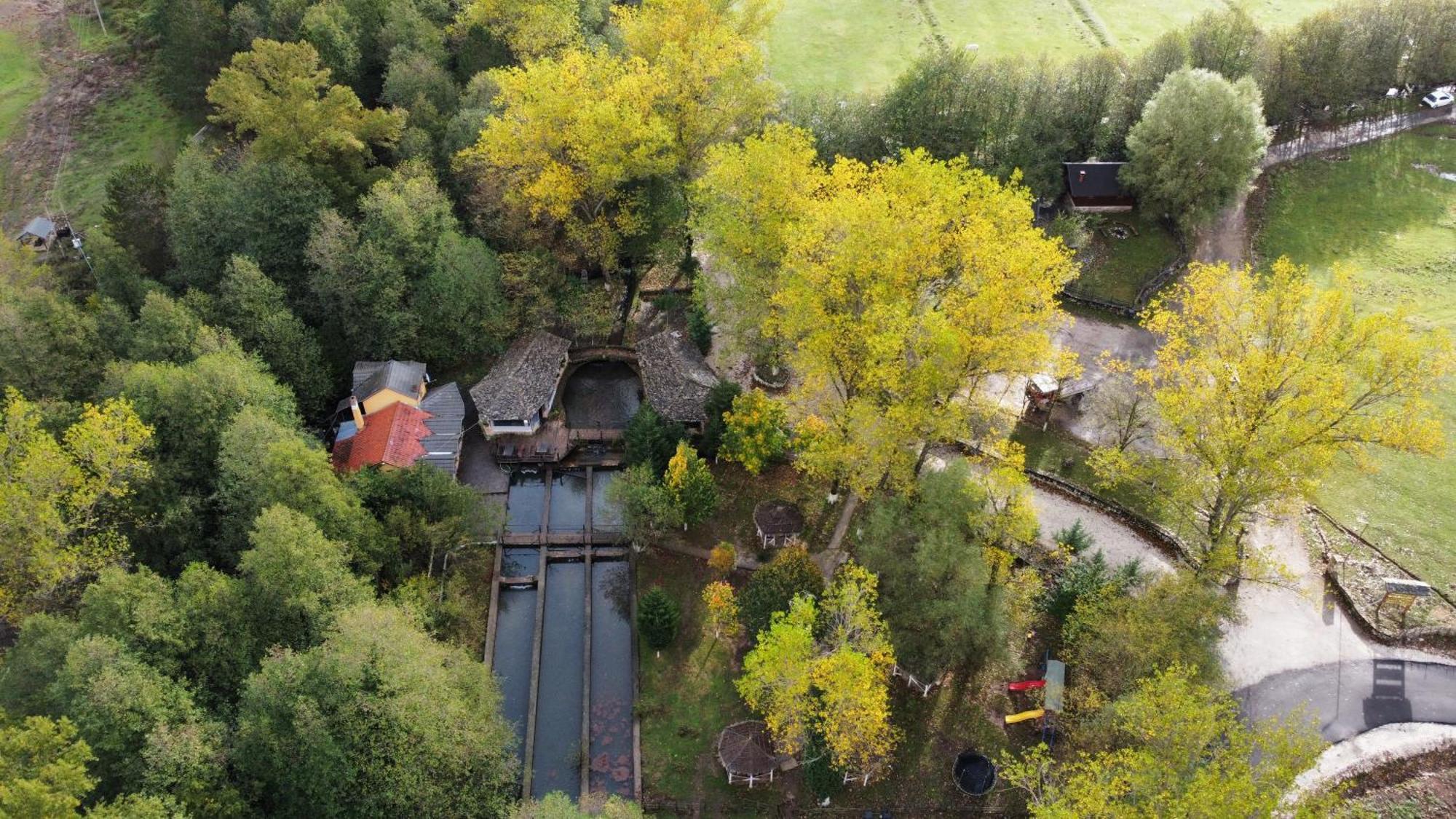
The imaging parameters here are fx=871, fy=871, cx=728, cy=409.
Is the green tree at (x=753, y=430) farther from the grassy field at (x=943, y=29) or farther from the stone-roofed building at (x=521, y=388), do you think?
the grassy field at (x=943, y=29)

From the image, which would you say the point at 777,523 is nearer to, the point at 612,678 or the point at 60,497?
the point at 612,678

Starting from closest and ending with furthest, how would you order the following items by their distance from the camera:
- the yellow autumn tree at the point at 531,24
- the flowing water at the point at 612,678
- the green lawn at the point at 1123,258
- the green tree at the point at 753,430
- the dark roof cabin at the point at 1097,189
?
the flowing water at the point at 612,678 < the green tree at the point at 753,430 < the green lawn at the point at 1123,258 < the dark roof cabin at the point at 1097,189 < the yellow autumn tree at the point at 531,24

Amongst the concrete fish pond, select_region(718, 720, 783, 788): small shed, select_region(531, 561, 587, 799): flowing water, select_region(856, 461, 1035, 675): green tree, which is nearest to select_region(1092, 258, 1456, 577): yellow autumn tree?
select_region(856, 461, 1035, 675): green tree

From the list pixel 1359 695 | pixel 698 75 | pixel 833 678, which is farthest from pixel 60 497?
pixel 1359 695

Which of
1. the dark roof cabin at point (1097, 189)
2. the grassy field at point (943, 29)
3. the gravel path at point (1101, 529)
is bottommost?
the gravel path at point (1101, 529)

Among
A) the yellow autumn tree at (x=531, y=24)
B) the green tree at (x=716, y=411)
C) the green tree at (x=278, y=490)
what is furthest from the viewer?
the yellow autumn tree at (x=531, y=24)

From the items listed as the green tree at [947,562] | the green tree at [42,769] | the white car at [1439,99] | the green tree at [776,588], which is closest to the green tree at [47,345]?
the green tree at [42,769]

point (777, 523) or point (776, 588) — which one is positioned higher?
point (776, 588)
